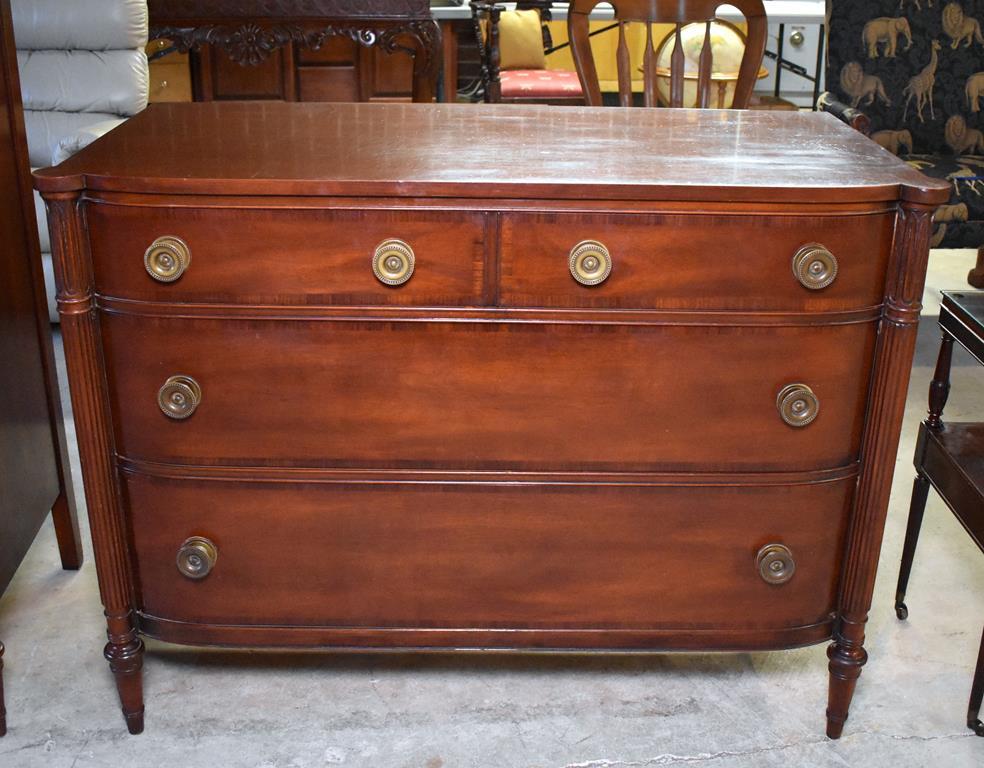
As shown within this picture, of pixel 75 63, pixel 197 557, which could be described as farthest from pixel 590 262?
pixel 75 63

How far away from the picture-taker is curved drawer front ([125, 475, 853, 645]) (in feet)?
5.77

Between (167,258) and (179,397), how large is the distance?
0.71 feet

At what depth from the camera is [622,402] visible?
169 cm

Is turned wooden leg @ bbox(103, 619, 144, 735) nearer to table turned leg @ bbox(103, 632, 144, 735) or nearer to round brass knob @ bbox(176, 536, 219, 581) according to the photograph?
table turned leg @ bbox(103, 632, 144, 735)

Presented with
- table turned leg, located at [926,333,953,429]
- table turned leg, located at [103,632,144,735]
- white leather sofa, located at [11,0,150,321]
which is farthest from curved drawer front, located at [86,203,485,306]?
white leather sofa, located at [11,0,150,321]

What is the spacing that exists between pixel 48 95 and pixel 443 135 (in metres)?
2.38

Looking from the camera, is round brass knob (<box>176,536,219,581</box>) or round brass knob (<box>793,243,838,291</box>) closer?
Result: round brass knob (<box>793,243,838,291</box>)

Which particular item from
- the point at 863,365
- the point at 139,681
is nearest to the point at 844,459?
the point at 863,365

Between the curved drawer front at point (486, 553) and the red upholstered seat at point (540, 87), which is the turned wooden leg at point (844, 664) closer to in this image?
the curved drawer front at point (486, 553)

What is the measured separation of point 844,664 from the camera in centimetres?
186

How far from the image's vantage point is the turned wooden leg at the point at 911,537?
219 centimetres

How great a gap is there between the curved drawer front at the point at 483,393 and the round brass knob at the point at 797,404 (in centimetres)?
1

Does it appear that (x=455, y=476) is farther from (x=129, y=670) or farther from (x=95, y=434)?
(x=129, y=670)

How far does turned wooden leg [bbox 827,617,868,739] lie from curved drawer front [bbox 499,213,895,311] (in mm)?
560
